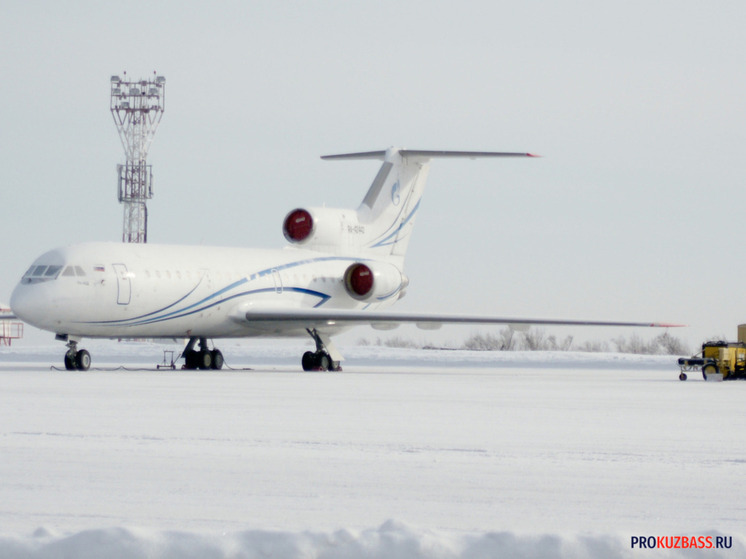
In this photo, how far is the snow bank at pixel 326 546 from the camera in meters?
5.27

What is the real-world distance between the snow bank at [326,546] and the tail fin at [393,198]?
32182 millimetres

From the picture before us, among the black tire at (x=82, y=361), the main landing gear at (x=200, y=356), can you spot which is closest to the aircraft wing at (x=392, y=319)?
the main landing gear at (x=200, y=356)

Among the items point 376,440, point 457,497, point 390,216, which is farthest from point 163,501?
point 390,216

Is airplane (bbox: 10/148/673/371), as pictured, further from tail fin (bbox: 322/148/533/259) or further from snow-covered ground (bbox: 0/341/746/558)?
snow-covered ground (bbox: 0/341/746/558)

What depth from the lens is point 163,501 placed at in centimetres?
712

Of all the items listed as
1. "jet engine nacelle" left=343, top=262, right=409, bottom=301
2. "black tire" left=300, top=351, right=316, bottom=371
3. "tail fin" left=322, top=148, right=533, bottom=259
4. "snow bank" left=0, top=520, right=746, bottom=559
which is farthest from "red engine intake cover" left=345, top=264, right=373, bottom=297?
"snow bank" left=0, top=520, right=746, bottom=559

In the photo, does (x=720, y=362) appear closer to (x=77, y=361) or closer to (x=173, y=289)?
(x=173, y=289)

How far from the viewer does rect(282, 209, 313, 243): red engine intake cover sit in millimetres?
36094

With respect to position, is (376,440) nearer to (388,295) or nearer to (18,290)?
(18,290)

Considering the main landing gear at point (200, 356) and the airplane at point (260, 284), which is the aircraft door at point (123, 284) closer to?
the airplane at point (260, 284)

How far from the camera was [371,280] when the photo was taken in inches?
1391

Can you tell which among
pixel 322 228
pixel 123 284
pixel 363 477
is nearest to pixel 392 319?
pixel 322 228

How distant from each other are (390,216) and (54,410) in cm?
2510

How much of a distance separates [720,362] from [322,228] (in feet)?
42.5
